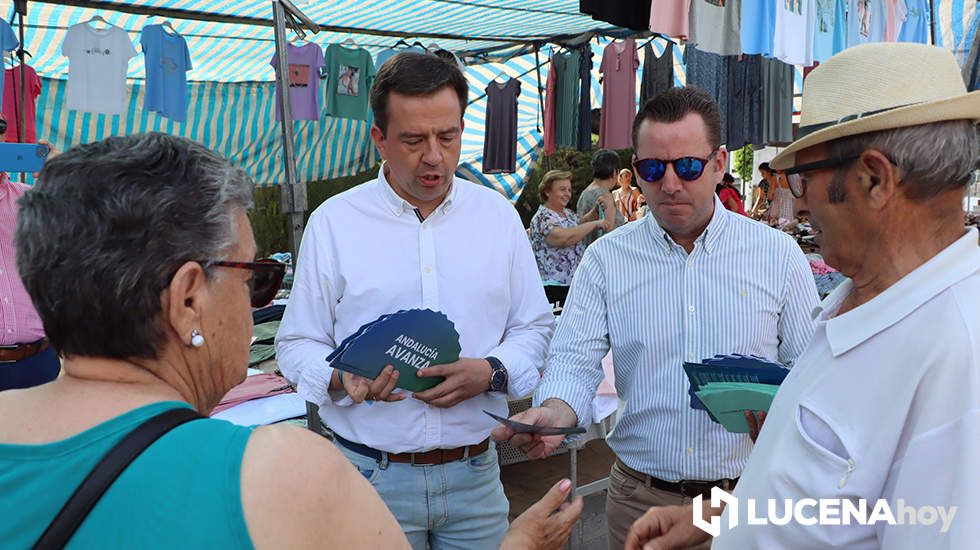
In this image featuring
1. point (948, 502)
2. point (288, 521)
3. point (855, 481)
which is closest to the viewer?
point (288, 521)

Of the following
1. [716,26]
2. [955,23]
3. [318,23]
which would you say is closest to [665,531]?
[716,26]

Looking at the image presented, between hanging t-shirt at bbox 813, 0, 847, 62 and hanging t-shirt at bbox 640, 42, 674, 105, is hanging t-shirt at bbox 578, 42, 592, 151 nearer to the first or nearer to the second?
hanging t-shirt at bbox 640, 42, 674, 105

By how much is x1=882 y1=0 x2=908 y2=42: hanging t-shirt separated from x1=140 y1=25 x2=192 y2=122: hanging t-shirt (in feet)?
22.8

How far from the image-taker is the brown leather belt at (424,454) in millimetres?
2279

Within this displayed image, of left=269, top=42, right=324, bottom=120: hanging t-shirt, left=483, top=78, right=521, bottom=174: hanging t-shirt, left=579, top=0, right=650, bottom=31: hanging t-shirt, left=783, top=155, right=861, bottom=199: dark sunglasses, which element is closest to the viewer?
left=783, top=155, right=861, bottom=199: dark sunglasses

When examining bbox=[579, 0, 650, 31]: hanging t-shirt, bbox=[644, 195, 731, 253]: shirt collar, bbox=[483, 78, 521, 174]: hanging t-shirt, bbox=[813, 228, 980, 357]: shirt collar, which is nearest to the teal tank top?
bbox=[813, 228, 980, 357]: shirt collar

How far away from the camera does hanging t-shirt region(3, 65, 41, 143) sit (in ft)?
21.0

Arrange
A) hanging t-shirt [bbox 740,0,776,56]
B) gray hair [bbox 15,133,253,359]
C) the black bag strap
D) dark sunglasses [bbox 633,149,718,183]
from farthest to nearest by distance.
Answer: hanging t-shirt [bbox 740,0,776,56] < dark sunglasses [bbox 633,149,718,183] < gray hair [bbox 15,133,253,359] < the black bag strap

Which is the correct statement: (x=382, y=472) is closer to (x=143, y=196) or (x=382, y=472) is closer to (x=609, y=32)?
(x=143, y=196)

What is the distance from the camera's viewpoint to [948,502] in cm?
113

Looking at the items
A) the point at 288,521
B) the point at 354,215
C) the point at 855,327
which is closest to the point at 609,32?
the point at 354,215

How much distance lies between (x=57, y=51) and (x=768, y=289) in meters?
7.67

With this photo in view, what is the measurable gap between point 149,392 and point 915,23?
8315 mm

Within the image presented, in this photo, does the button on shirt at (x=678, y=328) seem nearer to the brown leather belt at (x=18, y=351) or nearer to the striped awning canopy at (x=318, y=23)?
the brown leather belt at (x=18, y=351)
